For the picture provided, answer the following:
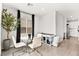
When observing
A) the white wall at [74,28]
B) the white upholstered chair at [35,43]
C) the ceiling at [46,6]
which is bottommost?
the white upholstered chair at [35,43]

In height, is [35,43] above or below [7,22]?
below

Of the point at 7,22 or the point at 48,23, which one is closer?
the point at 7,22

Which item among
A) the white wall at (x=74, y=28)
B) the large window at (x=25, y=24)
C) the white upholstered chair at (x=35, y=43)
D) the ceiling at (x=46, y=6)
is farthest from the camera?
the white wall at (x=74, y=28)

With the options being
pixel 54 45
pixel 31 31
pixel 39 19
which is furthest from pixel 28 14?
pixel 54 45

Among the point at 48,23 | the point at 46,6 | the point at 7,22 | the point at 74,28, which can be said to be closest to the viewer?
the point at 7,22

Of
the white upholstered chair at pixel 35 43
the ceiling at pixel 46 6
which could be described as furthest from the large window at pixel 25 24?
the white upholstered chair at pixel 35 43

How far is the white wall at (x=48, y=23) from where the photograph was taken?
16.4 feet

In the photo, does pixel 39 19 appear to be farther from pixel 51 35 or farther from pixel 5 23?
pixel 5 23

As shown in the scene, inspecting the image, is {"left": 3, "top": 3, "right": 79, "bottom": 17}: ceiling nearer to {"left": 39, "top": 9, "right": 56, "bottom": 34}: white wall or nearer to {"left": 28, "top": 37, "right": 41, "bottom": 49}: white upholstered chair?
{"left": 39, "top": 9, "right": 56, "bottom": 34}: white wall

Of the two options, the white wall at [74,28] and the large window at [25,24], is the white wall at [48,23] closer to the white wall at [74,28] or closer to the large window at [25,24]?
the large window at [25,24]

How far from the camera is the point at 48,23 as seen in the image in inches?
205

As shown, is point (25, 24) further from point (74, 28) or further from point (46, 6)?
point (74, 28)

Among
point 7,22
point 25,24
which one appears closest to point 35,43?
point 7,22

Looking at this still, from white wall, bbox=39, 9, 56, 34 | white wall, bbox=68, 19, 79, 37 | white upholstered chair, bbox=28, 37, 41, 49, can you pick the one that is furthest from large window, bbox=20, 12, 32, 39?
white wall, bbox=68, 19, 79, 37
